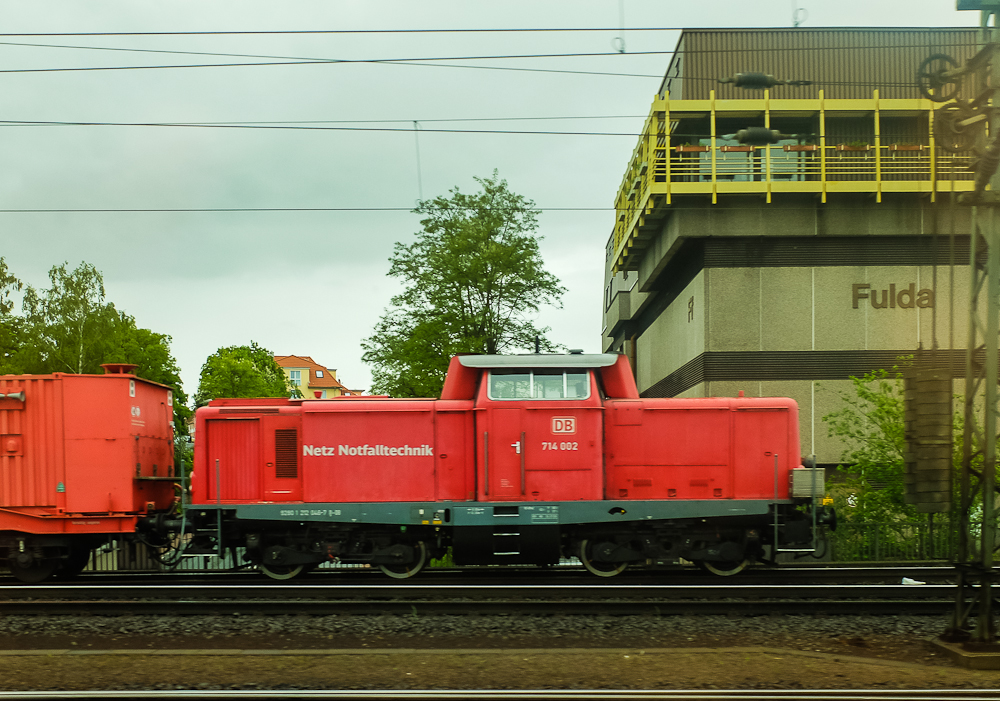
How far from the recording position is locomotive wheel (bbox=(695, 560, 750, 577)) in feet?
43.5

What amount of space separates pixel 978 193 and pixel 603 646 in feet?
18.8

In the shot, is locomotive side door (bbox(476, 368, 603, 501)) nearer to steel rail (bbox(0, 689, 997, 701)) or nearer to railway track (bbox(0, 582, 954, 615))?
railway track (bbox(0, 582, 954, 615))

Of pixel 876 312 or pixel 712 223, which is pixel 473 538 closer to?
pixel 712 223

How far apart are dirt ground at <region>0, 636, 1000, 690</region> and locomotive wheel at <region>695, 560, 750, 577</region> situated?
411cm

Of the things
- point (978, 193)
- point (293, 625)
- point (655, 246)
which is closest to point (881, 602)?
point (978, 193)

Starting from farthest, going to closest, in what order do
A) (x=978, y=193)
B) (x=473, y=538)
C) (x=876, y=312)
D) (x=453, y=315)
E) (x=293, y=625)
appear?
(x=453, y=315) → (x=876, y=312) → (x=473, y=538) → (x=293, y=625) → (x=978, y=193)

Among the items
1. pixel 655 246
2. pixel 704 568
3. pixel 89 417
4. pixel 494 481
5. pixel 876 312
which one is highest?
pixel 655 246

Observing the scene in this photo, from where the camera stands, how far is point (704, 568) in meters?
13.6

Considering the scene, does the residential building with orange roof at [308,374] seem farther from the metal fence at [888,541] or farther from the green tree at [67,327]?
the metal fence at [888,541]

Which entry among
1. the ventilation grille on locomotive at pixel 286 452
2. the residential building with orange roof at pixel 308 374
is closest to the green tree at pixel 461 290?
the ventilation grille on locomotive at pixel 286 452

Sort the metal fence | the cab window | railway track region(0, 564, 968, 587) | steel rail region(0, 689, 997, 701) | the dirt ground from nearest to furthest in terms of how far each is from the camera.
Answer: steel rail region(0, 689, 997, 701) < the dirt ground < railway track region(0, 564, 968, 587) < the cab window < the metal fence

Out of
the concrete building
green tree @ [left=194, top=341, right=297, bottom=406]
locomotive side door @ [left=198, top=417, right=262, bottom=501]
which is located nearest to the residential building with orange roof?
green tree @ [left=194, top=341, right=297, bottom=406]

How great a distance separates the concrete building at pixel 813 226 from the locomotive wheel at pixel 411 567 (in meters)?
13.3

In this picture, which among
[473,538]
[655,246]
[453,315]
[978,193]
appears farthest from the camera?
[453,315]
